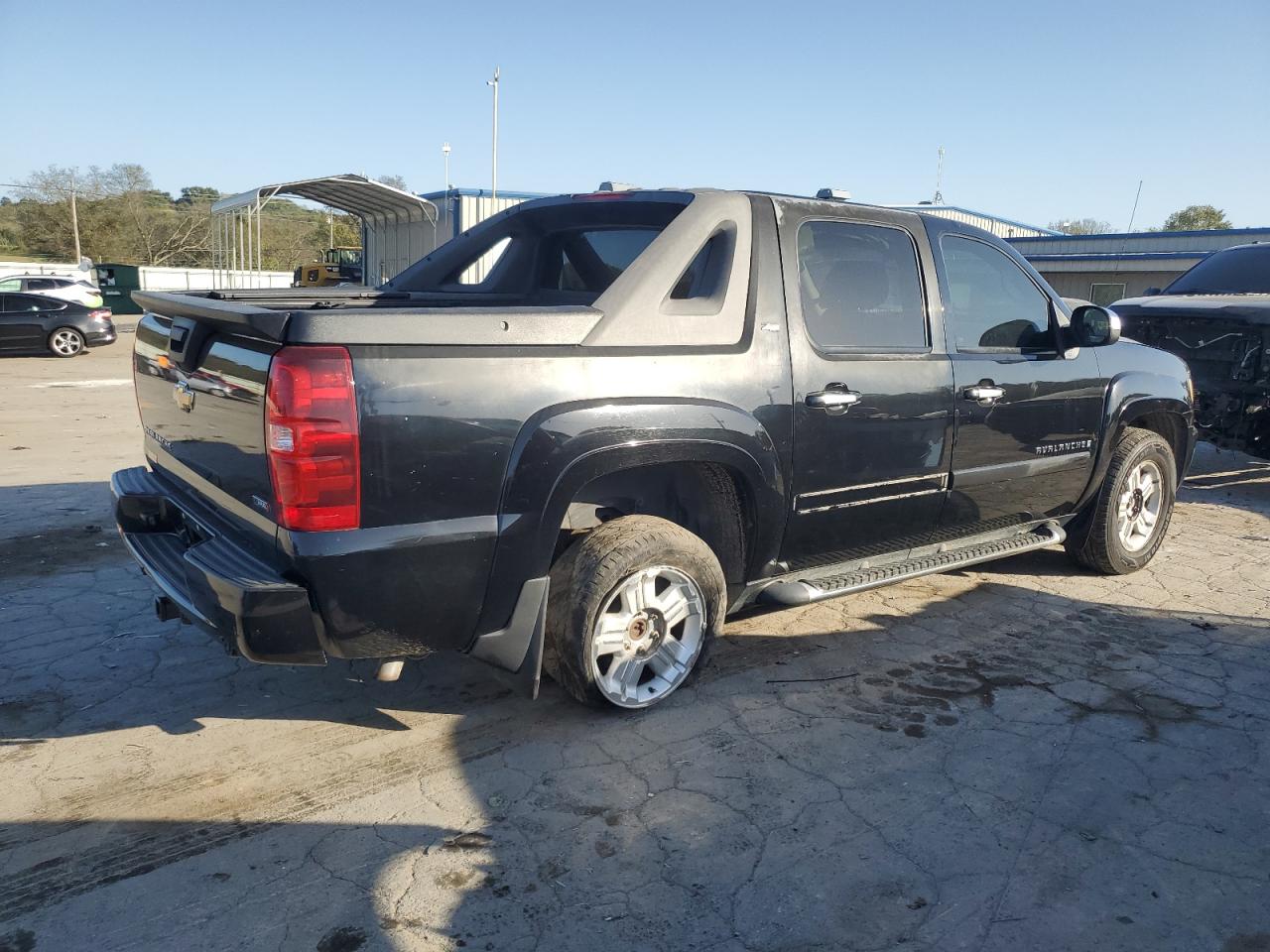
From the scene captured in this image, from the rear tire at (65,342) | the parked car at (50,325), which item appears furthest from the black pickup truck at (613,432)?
the rear tire at (65,342)

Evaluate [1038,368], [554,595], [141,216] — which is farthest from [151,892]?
[141,216]

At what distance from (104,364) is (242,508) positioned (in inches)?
610

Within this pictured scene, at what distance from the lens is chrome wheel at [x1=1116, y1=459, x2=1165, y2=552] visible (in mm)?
5422

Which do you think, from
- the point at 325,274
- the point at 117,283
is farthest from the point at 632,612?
the point at 117,283

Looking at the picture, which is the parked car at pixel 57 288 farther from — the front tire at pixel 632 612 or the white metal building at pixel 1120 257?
the white metal building at pixel 1120 257

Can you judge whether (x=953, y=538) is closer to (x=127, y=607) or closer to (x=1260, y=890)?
(x=1260, y=890)

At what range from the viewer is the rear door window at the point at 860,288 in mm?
3850

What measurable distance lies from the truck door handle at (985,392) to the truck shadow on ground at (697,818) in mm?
1185

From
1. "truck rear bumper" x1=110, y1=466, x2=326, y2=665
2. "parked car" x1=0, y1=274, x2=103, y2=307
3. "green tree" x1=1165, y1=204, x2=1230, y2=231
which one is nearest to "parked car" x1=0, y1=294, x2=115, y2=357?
"parked car" x1=0, y1=274, x2=103, y2=307


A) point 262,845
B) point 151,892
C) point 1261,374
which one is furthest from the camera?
point 1261,374

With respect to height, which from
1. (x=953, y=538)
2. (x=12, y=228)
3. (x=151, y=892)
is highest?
(x=12, y=228)

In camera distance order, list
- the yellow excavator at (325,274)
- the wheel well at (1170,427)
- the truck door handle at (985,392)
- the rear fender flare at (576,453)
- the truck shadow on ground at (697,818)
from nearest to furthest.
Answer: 1. the truck shadow on ground at (697,818)
2. the rear fender flare at (576,453)
3. the truck door handle at (985,392)
4. the wheel well at (1170,427)
5. the yellow excavator at (325,274)

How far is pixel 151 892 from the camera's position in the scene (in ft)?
8.36

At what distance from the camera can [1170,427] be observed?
568cm
